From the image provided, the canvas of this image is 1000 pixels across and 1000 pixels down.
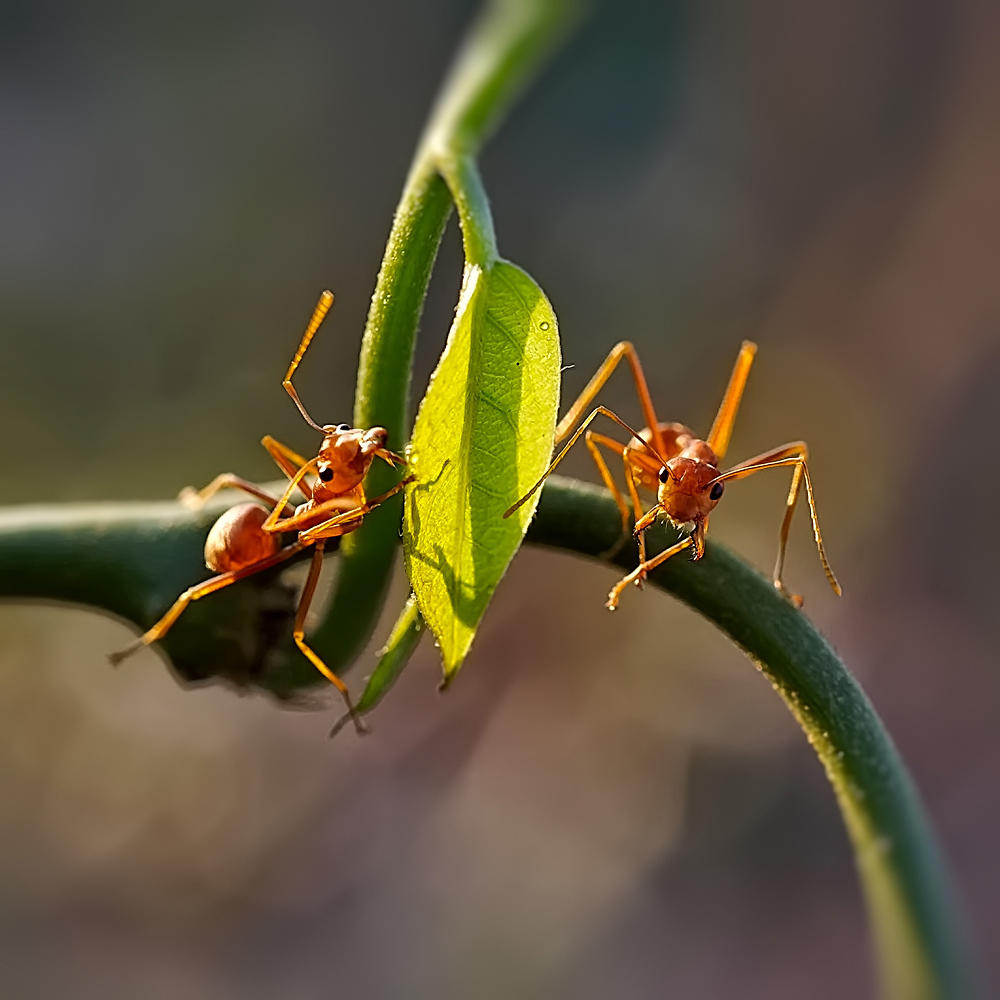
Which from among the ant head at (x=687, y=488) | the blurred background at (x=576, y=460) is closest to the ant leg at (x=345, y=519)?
the ant head at (x=687, y=488)

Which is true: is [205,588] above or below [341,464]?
below

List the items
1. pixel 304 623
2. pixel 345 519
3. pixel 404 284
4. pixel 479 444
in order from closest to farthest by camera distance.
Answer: pixel 479 444, pixel 404 284, pixel 345 519, pixel 304 623

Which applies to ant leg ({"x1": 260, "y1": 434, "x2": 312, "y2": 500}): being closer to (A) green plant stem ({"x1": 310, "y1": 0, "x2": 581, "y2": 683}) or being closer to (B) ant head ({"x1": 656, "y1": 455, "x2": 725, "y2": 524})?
(A) green plant stem ({"x1": 310, "y1": 0, "x2": 581, "y2": 683})

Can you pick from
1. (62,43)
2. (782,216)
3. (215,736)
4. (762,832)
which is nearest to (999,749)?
(762,832)

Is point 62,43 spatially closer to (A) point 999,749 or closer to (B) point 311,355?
(B) point 311,355

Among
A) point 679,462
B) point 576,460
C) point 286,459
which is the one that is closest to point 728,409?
point 679,462

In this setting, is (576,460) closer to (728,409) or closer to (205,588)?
(728,409)
